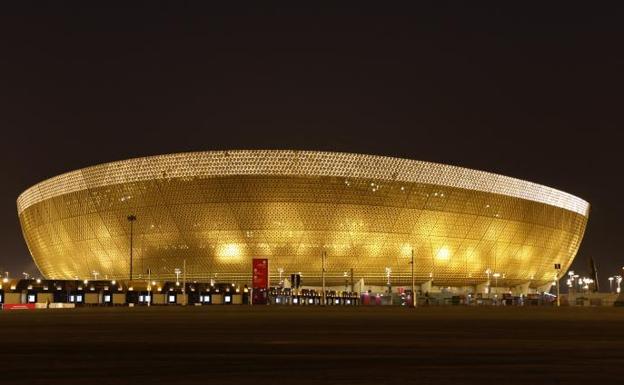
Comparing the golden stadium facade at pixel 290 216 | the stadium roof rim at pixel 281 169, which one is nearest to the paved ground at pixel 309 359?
the stadium roof rim at pixel 281 169

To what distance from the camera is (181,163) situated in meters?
95.0

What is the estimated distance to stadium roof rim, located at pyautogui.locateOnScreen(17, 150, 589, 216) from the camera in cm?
9256

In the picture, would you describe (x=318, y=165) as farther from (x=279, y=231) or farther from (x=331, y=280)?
(x=331, y=280)

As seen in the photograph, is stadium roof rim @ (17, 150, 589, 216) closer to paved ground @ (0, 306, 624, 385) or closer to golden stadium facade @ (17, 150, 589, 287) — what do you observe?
golden stadium facade @ (17, 150, 589, 287)

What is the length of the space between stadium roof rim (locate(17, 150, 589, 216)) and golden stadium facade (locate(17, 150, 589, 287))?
122 mm

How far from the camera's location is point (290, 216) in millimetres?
94500

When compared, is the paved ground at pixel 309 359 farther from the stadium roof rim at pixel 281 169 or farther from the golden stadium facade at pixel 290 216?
the golden stadium facade at pixel 290 216

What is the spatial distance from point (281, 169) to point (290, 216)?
19.0 ft

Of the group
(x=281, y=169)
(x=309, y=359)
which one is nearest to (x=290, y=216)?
(x=281, y=169)

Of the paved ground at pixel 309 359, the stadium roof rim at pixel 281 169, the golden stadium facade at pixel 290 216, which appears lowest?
the paved ground at pixel 309 359

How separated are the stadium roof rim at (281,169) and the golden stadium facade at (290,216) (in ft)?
0.40

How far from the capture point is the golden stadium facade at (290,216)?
9338 centimetres

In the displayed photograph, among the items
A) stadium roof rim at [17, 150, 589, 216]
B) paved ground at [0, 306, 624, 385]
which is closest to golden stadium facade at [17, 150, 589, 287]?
stadium roof rim at [17, 150, 589, 216]

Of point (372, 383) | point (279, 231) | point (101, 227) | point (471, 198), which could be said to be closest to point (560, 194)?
point (471, 198)
